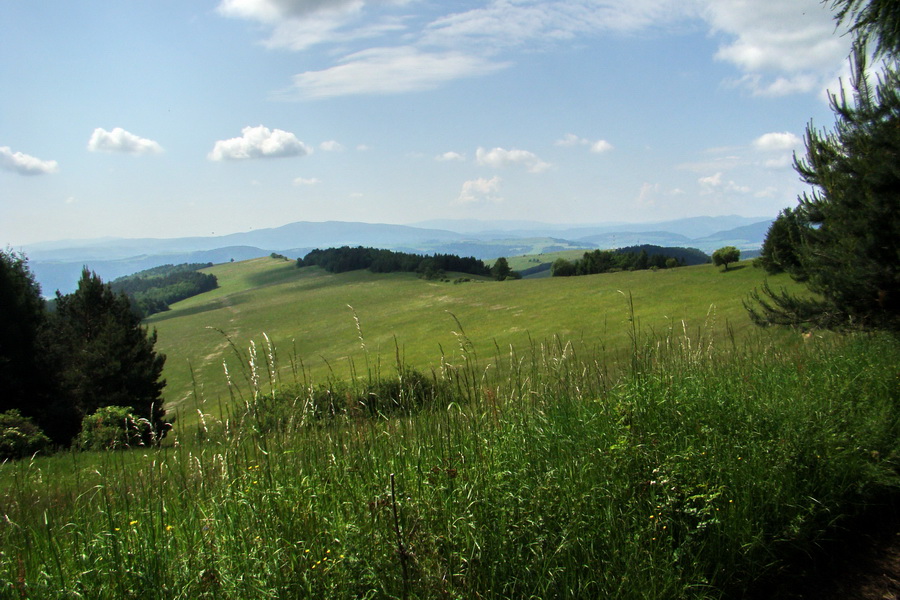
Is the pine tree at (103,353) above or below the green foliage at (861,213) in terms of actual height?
below

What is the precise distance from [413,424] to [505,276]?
95081 mm

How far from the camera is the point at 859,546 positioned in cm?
394

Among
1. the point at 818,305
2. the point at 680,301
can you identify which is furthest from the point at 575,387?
the point at 680,301

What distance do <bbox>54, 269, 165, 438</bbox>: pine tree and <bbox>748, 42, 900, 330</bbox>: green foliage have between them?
29927 mm

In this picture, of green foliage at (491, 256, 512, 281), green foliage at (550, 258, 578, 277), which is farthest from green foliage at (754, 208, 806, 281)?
green foliage at (491, 256, 512, 281)

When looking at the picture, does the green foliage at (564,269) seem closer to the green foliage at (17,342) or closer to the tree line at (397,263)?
the tree line at (397,263)

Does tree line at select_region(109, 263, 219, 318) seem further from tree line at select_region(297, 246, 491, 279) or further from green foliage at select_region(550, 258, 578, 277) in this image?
green foliage at select_region(550, 258, 578, 277)

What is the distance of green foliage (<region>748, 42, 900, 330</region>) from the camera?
9.27 m

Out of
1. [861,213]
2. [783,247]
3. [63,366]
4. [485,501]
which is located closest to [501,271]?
[783,247]

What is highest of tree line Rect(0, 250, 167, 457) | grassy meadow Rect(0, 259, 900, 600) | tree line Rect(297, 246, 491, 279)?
tree line Rect(297, 246, 491, 279)

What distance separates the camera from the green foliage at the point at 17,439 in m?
13.0

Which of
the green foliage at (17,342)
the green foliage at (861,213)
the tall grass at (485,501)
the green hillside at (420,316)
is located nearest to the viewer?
the tall grass at (485,501)

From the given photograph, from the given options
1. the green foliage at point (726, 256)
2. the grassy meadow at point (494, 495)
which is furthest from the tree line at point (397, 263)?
the grassy meadow at point (494, 495)

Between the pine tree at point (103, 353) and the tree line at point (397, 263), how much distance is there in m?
61.1
